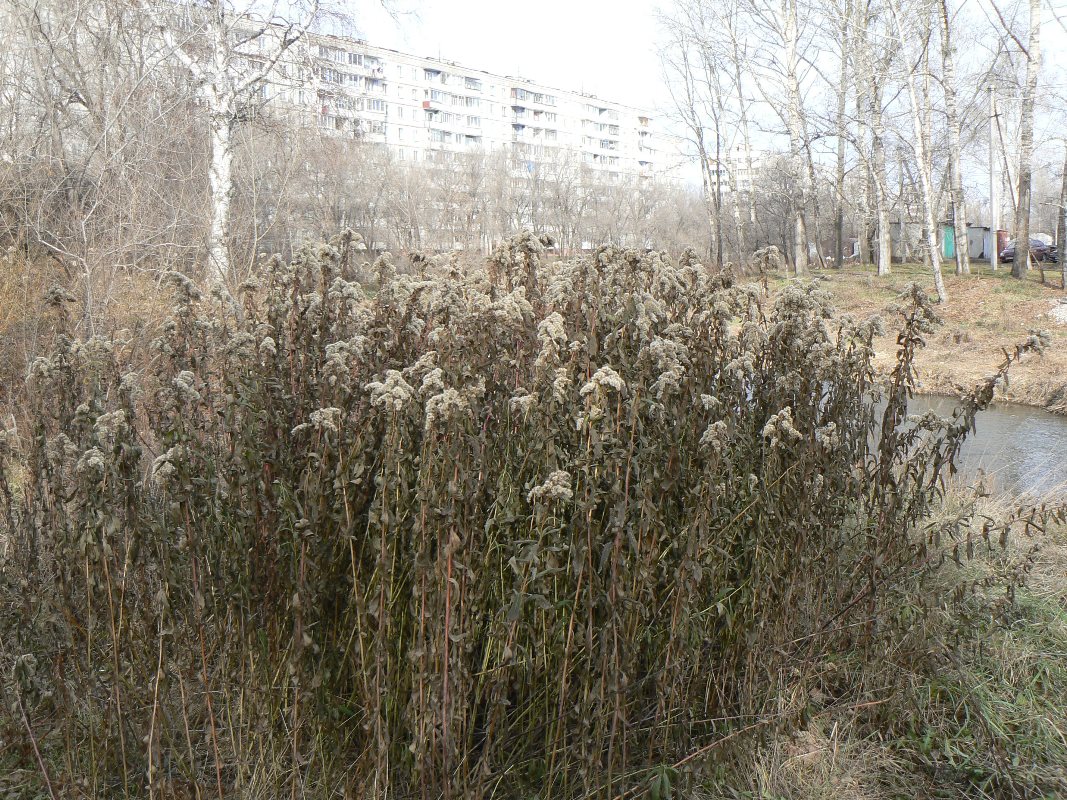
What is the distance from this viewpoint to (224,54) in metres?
13.7

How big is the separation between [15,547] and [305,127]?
1315 cm

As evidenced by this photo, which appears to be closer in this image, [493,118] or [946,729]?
[946,729]

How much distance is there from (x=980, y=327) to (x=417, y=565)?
1664 cm

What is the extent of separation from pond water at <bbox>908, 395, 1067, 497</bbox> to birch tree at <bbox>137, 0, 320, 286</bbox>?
29.0ft

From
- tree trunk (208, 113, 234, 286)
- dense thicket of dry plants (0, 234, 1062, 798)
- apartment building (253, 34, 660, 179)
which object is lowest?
dense thicket of dry plants (0, 234, 1062, 798)

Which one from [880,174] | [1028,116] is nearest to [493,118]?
[880,174]

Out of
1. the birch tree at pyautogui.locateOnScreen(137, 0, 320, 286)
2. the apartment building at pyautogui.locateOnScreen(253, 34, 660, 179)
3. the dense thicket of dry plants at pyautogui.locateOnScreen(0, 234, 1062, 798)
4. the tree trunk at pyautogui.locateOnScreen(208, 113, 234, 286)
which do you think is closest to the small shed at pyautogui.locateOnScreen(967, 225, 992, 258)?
the apartment building at pyautogui.locateOnScreen(253, 34, 660, 179)

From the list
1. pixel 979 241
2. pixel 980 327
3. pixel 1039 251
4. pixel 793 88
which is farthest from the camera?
pixel 979 241

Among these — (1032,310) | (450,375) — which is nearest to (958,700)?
(450,375)

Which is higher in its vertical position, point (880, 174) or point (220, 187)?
point (880, 174)

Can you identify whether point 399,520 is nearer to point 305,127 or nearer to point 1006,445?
point 1006,445

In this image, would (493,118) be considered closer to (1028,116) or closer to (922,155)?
(922,155)

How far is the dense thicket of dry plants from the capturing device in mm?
2002

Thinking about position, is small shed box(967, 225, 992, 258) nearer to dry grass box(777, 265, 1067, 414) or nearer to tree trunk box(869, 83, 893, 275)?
dry grass box(777, 265, 1067, 414)
